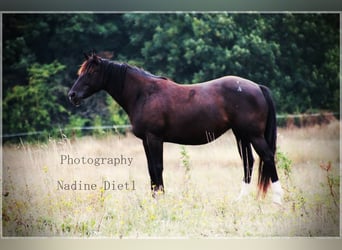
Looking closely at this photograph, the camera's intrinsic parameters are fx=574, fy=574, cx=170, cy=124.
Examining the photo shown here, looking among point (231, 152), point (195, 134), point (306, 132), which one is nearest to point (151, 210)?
point (195, 134)

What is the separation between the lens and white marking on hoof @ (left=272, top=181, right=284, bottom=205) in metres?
6.35

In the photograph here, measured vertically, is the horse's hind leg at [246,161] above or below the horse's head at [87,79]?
below

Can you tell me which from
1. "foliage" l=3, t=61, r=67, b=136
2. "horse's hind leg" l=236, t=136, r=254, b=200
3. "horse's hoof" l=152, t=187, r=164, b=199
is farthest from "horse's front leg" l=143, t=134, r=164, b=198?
"foliage" l=3, t=61, r=67, b=136

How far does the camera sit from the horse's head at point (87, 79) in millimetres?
6598

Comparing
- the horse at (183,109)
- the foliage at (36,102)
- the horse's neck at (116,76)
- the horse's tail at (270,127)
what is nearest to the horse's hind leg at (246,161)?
the horse at (183,109)

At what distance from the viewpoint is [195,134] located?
6684mm

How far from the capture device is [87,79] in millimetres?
6617

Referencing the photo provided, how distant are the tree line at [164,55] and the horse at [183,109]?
4.81 meters

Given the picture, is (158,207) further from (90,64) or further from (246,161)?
(90,64)

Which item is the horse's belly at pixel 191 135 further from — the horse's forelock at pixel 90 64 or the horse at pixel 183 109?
the horse's forelock at pixel 90 64

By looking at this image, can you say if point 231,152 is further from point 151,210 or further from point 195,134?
point 151,210

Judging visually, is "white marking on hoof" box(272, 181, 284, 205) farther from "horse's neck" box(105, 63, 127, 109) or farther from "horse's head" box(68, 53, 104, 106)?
"horse's head" box(68, 53, 104, 106)
